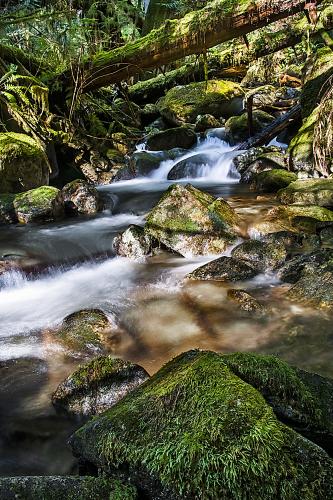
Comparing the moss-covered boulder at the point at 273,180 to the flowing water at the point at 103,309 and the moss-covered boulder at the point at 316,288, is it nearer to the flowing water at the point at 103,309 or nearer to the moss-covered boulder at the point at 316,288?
the flowing water at the point at 103,309

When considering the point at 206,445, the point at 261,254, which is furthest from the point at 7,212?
the point at 206,445

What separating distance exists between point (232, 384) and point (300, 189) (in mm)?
6393

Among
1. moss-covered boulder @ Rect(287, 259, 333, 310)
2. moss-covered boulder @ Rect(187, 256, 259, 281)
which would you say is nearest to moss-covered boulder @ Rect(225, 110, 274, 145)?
moss-covered boulder @ Rect(187, 256, 259, 281)

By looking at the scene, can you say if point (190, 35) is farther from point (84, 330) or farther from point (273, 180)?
point (84, 330)

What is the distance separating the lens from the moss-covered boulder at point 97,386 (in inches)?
114

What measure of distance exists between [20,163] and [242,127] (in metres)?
7.17

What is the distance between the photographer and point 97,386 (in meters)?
2.93

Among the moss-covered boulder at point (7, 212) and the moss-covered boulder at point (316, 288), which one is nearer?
the moss-covered boulder at point (316, 288)

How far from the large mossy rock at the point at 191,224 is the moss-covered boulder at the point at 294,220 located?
1.39 ft

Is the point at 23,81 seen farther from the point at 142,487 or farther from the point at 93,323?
the point at 142,487

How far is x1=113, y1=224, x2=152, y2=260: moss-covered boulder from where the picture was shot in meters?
6.26

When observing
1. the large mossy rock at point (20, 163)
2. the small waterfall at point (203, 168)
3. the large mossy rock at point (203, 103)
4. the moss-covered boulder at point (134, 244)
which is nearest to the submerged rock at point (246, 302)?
the moss-covered boulder at point (134, 244)

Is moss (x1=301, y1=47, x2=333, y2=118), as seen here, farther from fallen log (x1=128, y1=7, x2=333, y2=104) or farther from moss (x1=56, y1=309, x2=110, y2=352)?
moss (x1=56, y1=309, x2=110, y2=352)

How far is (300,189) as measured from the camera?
7672 mm
